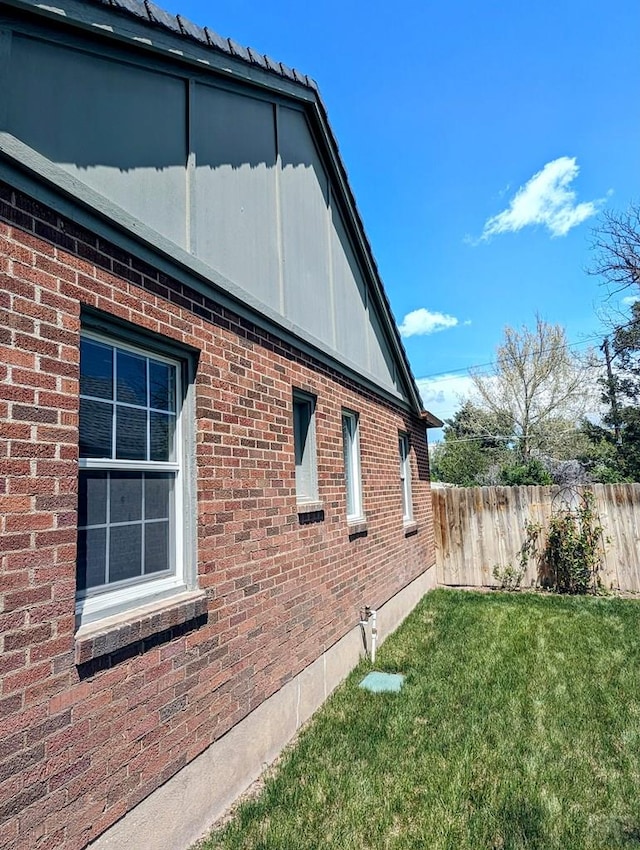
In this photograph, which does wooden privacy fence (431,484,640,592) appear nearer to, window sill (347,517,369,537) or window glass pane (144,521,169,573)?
window sill (347,517,369,537)

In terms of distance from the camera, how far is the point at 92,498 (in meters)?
2.66

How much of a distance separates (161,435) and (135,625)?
3.94 ft

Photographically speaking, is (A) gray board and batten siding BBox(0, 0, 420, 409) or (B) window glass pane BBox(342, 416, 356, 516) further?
(B) window glass pane BBox(342, 416, 356, 516)

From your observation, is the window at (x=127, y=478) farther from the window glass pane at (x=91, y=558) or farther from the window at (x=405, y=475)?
the window at (x=405, y=475)

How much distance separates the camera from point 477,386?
26.7 m

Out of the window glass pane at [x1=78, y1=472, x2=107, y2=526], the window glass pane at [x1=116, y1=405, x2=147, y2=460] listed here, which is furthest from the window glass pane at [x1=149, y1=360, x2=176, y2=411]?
the window glass pane at [x1=78, y1=472, x2=107, y2=526]

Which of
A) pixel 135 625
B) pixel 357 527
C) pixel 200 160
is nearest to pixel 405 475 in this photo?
→ pixel 357 527

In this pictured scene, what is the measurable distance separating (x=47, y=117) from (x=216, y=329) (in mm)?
1582

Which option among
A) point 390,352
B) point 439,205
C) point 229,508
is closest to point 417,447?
point 390,352

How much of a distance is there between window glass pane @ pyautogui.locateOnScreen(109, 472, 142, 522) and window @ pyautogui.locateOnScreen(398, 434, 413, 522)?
21.9 feet

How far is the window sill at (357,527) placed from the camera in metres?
6.00

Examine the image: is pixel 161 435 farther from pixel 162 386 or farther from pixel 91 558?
pixel 91 558

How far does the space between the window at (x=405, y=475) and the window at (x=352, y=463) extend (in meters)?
2.56

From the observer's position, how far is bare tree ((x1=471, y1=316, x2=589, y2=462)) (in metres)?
24.1
